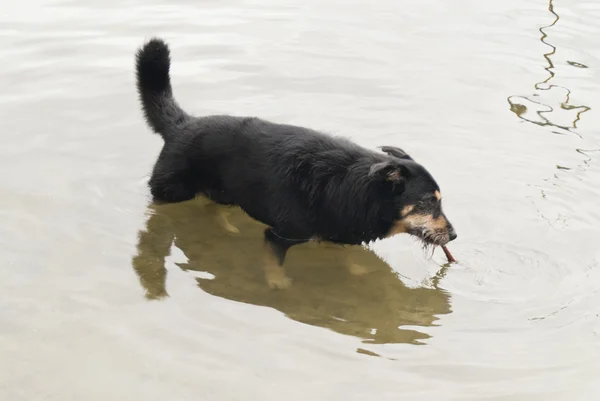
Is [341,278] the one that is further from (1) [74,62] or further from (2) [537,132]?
(1) [74,62]

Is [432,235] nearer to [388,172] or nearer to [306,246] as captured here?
[388,172]

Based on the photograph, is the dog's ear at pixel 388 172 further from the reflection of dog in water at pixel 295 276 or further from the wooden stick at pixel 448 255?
the reflection of dog in water at pixel 295 276

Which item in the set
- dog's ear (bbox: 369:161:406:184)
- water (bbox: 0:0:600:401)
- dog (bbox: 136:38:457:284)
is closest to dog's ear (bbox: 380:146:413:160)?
dog (bbox: 136:38:457:284)

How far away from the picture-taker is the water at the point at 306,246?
4.69 meters

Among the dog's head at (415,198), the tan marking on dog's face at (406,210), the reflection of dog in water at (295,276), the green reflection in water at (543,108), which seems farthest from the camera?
the green reflection in water at (543,108)

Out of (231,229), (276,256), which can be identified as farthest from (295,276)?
(231,229)

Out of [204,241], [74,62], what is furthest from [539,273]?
[74,62]

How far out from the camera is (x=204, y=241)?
247 inches

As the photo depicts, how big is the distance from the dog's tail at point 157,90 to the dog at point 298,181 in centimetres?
2

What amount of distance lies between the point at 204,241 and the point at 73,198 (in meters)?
1.28

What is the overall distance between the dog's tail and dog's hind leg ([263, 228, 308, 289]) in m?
1.21

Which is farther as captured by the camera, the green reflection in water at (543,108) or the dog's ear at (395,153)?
the green reflection in water at (543,108)

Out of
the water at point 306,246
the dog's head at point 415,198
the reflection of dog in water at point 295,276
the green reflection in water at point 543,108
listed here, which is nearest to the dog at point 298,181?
the dog's head at point 415,198

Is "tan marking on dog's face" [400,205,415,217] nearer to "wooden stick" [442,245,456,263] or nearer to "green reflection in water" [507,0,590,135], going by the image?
"wooden stick" [442,245,456,263]
